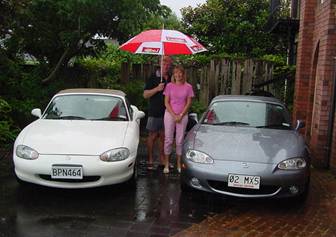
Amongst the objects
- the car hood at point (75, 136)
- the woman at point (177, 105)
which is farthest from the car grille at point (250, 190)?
the woman at point (177, 105)

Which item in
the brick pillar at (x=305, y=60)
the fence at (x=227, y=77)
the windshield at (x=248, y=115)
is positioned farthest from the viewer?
the fence at (x=227, y=77)

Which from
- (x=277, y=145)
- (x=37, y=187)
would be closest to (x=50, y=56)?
(x=37, y=187)

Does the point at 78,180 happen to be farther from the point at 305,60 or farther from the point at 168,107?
the point at 305,60

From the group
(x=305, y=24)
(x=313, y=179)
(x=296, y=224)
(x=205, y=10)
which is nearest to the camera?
(x=296, y=224)

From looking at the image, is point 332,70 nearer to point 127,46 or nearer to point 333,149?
point 333,149

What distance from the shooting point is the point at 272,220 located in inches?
207

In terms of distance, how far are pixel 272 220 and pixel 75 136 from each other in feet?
9.35

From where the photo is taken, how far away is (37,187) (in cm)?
618

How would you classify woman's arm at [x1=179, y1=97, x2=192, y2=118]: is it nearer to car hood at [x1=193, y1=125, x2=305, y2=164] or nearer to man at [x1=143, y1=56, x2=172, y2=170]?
man at [x1=143, y1=56, x2=172, y2=170]

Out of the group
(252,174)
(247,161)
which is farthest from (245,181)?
(247,161)

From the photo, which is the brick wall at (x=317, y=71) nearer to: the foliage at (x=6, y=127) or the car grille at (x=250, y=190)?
the car grille at (x=250, y=190)

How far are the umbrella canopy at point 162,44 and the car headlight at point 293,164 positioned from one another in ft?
8.78

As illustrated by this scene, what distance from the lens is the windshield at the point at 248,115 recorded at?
6605 millimetres

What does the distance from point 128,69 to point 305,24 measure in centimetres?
498
